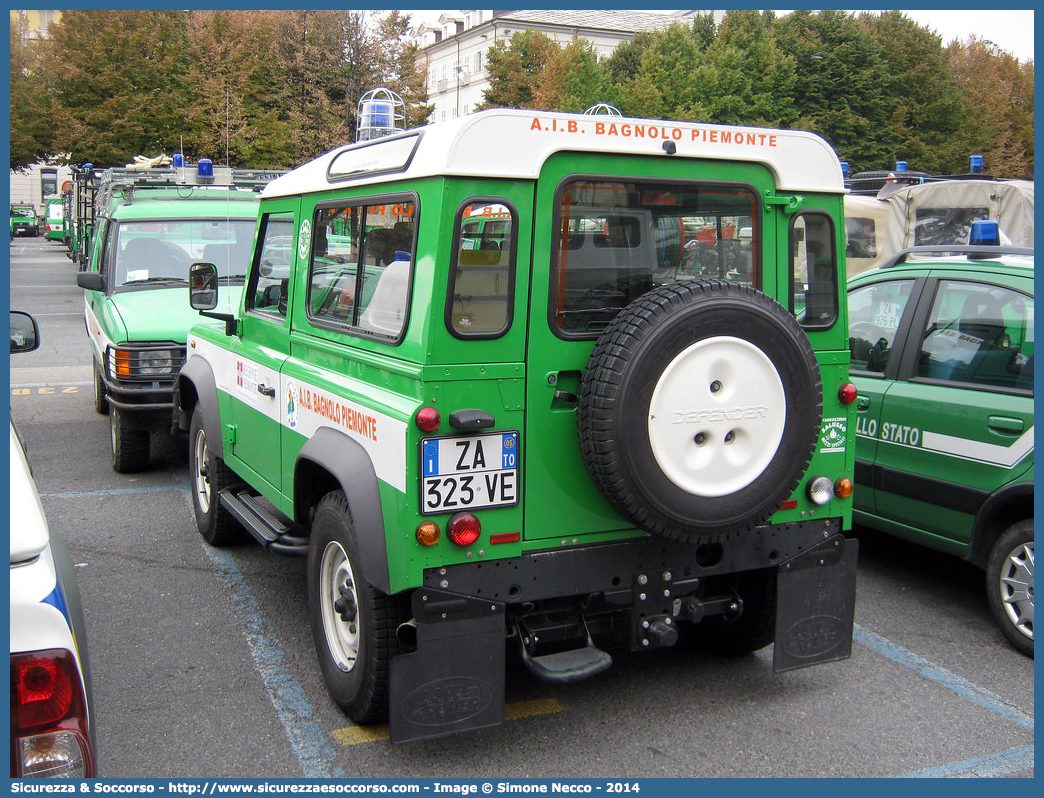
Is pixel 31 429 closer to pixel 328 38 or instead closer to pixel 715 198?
pixel 715 198

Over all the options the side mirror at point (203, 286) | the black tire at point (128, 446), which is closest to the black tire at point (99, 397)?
the black tire at point (128, 446)

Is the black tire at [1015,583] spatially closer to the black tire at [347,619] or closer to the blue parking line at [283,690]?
the black tire at [347,619]

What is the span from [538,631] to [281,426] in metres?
1.71

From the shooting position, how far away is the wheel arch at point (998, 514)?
179 inches

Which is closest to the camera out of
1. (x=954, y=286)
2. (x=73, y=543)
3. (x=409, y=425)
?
(x=409, y=425)

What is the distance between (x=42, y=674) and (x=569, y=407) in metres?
2.00

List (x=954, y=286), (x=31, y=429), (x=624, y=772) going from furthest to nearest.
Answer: (x=31, y=429) < (x=954, y=286) < (x=624, y=772)

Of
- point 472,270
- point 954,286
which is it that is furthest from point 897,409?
point 472,270

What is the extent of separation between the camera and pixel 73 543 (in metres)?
6.12

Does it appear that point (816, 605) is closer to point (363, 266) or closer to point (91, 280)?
point (363, 266)

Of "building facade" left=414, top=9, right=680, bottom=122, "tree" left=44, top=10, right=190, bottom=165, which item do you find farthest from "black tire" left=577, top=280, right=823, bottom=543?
"building facade" left=414, top=9, right=680, bottom=122

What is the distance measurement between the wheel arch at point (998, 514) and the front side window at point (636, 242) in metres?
1.76

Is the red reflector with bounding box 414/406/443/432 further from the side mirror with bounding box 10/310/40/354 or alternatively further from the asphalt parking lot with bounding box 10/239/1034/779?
the side mirror with bounding box 10/310/40/354

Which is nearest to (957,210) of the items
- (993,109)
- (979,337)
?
(979,337)
